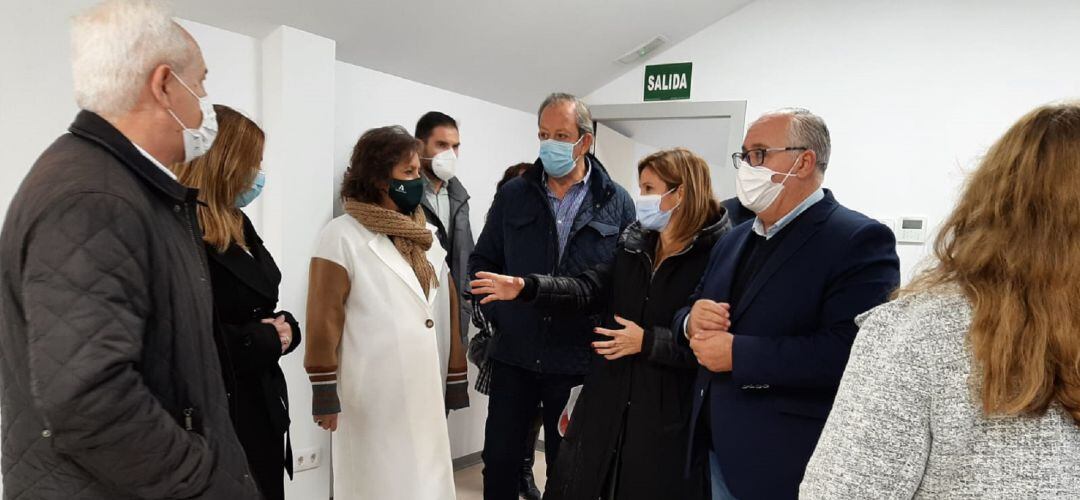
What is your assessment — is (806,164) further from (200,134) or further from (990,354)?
(200,134)

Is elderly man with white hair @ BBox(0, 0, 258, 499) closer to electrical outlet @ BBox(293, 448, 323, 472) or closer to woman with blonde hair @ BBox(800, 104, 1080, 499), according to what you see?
woman with blonde hair @ BBox(800, 104, 1080, 499)

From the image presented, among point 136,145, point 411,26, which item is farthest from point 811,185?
point 411,26

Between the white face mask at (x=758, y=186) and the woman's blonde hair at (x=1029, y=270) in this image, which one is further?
the white face mask at (x=758, y=186)

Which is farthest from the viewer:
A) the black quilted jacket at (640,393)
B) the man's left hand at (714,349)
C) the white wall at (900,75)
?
the white wall at (900,75)

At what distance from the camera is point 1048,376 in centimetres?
72

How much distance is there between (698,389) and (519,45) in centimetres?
189

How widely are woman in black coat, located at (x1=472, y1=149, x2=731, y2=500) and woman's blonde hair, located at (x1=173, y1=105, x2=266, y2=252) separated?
2.37 ft

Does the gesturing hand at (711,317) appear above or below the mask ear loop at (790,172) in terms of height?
below

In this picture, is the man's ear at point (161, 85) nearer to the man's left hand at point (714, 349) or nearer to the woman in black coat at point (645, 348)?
the woman in black coat at point (645, 348)

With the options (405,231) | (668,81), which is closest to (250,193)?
(405,231)

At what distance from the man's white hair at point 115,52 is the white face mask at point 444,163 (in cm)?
167

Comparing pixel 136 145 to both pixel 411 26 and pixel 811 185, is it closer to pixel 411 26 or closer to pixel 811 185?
pixel 811 185

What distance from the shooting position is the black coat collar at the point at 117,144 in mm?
941

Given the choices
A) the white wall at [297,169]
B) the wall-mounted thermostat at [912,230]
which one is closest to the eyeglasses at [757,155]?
the white wall at [297,169]
